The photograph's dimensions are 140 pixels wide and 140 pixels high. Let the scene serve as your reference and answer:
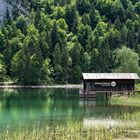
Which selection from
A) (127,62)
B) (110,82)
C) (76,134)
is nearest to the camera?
(76,134)

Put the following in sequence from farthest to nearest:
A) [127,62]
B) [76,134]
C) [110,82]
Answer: [127,62] → [110,82] → [76,134]

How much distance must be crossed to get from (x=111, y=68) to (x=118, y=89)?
78515 millimetres

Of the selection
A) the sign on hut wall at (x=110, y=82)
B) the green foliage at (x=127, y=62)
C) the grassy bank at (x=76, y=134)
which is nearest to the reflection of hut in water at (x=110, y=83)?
the sign on hut wall at (x=110, y=82)

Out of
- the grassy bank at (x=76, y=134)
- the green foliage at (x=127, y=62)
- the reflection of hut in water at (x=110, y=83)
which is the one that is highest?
the green foliage at (x=127, y=62)

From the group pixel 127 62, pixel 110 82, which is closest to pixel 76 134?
pixel 110 82

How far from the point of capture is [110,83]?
8806 centimetres

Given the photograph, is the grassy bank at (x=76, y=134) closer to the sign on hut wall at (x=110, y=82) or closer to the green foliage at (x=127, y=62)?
the sign on hut wall at (x=110, y=82)

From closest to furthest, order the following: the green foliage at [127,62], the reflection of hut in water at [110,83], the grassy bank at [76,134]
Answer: the grassy bank at [76,134] → the reflection of hut in water at [110,83] → the green foliage at [127,62]

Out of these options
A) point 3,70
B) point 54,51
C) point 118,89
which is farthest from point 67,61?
point 118,89

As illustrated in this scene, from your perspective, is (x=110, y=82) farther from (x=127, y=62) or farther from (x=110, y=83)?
(x=127, y=62)

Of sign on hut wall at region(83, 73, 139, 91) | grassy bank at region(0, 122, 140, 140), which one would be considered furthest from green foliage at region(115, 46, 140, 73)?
grassy bank at region(0, 122, 140, 140)

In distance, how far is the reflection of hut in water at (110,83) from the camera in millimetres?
87000

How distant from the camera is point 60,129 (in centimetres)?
3938

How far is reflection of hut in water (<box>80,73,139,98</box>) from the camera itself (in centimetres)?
8700
